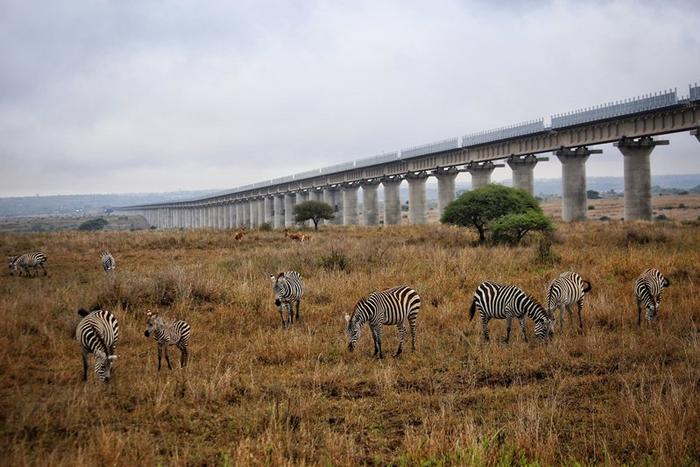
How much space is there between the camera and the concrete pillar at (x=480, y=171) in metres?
55.7

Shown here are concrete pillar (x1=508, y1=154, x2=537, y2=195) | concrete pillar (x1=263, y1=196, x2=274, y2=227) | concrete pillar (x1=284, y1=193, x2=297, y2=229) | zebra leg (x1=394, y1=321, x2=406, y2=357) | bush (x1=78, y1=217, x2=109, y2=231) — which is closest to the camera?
zebra leg (x1=394, y1=321, x2=406, y2=357)

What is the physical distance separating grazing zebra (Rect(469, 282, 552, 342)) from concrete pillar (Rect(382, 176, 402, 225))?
57.7 m

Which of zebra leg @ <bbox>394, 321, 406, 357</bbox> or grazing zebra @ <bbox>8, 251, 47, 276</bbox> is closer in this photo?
zebra leg @ <bbox>394, 321, 406, 357</bbox>

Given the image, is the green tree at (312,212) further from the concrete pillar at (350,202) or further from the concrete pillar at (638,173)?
the concrete pillar at (638,173)

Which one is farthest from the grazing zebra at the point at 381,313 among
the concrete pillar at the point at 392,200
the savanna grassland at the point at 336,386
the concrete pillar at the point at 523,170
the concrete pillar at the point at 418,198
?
the concrete pillar at the point at 392,200

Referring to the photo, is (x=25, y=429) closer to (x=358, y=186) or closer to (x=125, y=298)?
(x=125, y=298)

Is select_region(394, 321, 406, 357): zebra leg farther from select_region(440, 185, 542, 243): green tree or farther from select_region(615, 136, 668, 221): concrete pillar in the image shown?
select_region(615, 136, 668, 221): concrete pillar

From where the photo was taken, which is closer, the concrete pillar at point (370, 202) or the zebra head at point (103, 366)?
the zebra head at point (103, 366)

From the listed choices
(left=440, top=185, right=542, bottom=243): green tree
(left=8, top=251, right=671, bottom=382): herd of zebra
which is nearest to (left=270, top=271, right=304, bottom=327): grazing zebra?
(left=8, top=251, right=671, bottom=382): herd of zebra

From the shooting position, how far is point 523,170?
5088 cm

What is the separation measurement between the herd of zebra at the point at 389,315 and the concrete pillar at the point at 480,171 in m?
45.3

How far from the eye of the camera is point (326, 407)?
270 inches

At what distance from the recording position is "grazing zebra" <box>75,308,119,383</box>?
7645 mm

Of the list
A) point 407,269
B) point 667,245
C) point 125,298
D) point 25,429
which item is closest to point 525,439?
point 25,429
